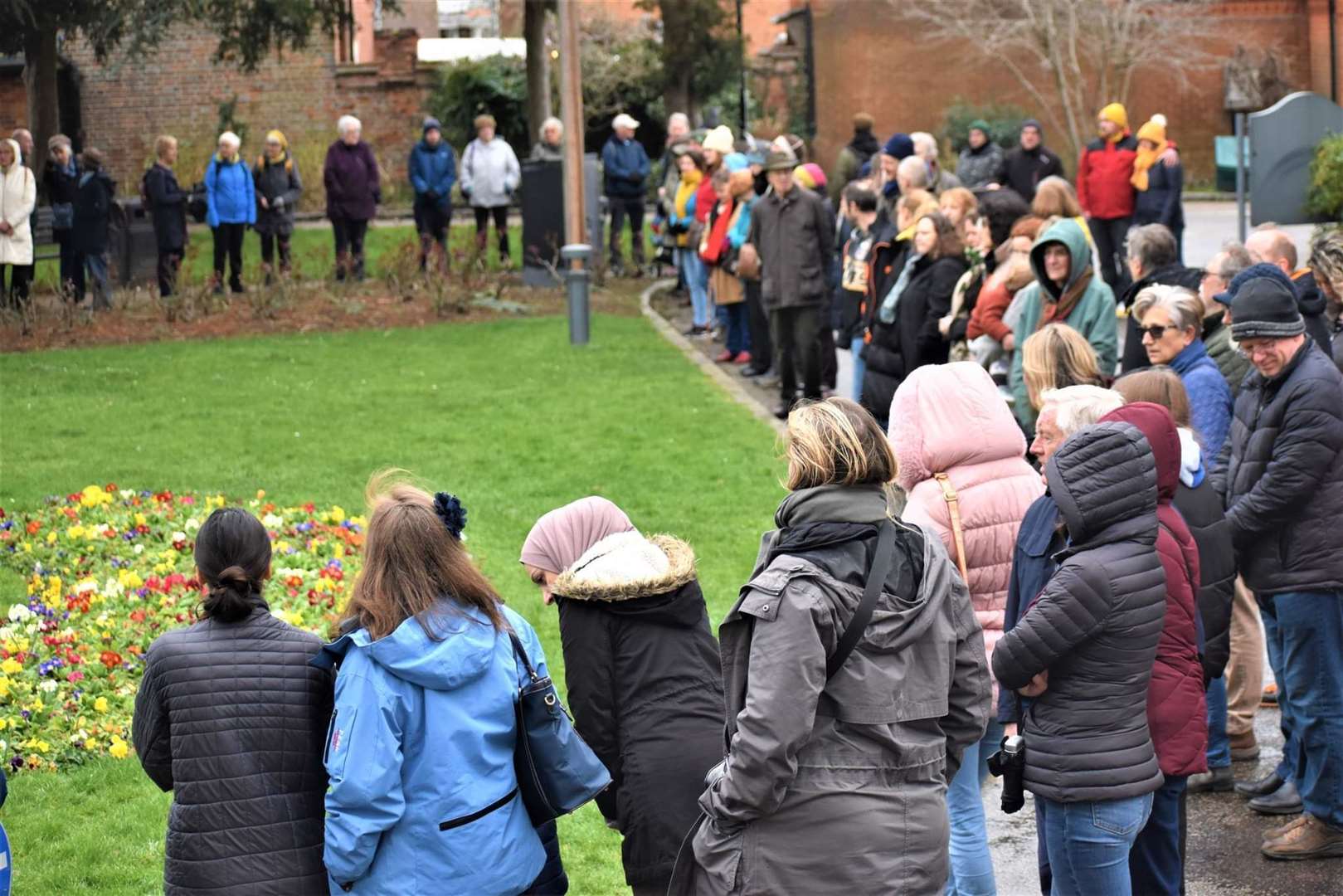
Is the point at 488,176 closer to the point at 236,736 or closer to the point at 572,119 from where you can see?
the point at 572,119

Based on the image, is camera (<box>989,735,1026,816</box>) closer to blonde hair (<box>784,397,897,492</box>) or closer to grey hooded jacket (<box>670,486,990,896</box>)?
grey hooded jacket (<box>670,486,990,896</box>)

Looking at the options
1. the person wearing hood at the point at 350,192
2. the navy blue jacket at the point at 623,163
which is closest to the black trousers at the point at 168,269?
the person wearing hood at the point at 350,192

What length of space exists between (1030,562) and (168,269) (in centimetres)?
1695

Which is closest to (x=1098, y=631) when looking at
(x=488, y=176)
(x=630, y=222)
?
(x=488, y=176)

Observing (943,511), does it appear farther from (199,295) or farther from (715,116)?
(715,116)

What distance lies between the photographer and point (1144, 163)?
1711 cm

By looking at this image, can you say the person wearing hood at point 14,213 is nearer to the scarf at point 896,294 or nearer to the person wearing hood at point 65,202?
the person wearing hood at point 65,202

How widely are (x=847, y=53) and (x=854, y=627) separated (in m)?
32.0

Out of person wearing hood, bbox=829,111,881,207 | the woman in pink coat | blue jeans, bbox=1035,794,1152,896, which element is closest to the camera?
blue jeans, bbox=1035,794,1152,896

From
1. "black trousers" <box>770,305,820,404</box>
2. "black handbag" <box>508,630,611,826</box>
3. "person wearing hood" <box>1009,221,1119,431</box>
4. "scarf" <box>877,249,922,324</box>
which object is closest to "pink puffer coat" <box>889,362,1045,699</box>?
"black handbag" <box>508,630,611,826</box>

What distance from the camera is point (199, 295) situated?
19203 mm

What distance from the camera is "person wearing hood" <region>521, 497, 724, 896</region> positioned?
4723 mm

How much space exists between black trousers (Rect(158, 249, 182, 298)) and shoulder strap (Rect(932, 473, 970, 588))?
51.5 ft

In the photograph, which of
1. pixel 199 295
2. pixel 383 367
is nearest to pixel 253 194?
pixel 199 295
